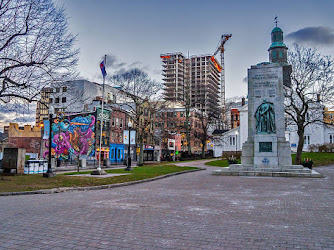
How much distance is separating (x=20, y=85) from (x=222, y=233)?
46.4 feet

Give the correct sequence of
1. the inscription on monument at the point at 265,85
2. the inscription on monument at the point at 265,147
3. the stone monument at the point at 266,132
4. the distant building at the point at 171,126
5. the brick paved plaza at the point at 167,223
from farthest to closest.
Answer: the distant building at the point at 171,126, the inscription on monument at the point at 265,85, the inscription on monument at the point at 265,147, the stone monument at the point at 266,132, the brick paved plaza at the point at 167,223

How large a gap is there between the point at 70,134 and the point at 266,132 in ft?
108

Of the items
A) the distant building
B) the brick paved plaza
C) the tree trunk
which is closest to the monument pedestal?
the brick paved plaza

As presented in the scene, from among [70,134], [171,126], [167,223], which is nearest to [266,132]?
[167,223]

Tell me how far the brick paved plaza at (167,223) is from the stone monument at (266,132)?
1160cm

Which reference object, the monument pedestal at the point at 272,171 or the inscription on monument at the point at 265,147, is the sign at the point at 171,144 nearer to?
the monument pedestal at the point at 272,171

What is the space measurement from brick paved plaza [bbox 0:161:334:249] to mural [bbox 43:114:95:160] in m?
37.6

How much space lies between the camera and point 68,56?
17.9 m

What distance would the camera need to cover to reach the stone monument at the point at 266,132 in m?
22.5

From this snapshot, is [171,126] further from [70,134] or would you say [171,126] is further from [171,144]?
[70,134]

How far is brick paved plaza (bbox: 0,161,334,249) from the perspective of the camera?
5531 millimetres

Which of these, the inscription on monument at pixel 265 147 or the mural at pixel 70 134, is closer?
the inscription on monument at pixel 265 147

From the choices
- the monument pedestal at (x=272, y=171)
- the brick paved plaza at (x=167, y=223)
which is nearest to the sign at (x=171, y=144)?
the monument pedestal at (x=272, y=171)

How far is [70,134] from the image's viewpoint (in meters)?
47.7
